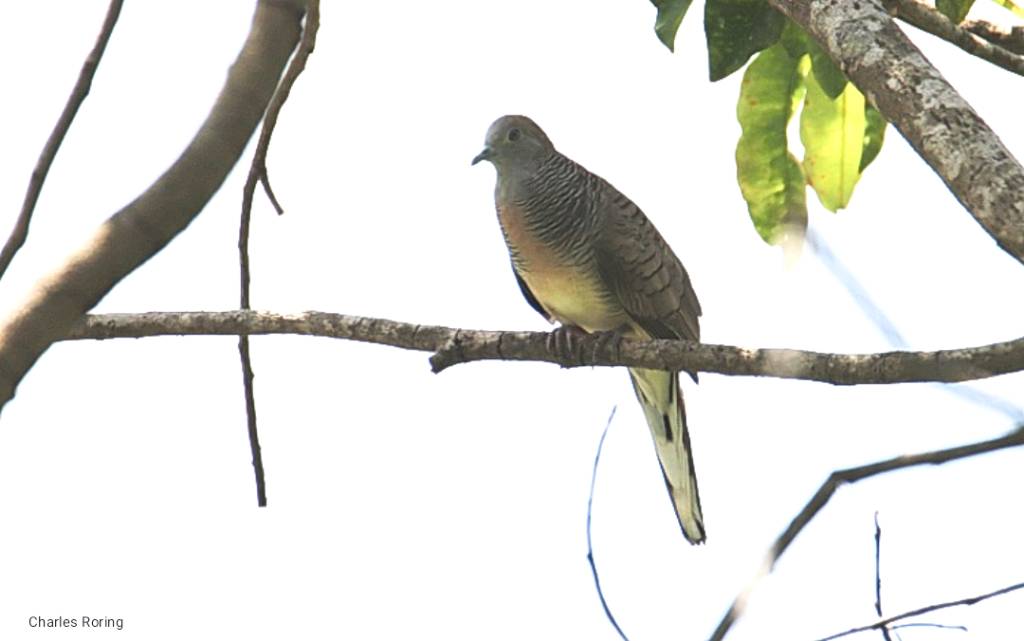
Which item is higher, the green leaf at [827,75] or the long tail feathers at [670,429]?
the green leaf at [827,75]

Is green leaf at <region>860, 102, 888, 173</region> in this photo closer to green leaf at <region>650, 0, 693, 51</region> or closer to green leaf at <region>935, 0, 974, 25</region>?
green leaf at <region>935, 0, 974, 25</region>

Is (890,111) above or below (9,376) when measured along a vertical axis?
above

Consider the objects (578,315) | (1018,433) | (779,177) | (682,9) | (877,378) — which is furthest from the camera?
(578,315)

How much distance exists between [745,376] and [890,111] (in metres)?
0.84

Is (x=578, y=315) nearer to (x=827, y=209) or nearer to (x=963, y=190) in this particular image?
(x=827, y=209)

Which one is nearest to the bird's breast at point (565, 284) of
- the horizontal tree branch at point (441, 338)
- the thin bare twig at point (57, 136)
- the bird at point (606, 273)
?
the bird at point (606, 273)

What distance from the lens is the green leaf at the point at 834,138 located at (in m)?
3.67

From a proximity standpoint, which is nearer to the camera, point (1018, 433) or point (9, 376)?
point (9, 376)

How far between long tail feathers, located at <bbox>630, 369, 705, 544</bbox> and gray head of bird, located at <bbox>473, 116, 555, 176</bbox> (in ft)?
3.25

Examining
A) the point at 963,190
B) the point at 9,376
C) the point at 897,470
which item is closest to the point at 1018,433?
the point at 897,470

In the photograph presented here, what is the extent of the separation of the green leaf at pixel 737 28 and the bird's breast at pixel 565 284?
1.75 m

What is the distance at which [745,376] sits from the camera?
2.81 metres

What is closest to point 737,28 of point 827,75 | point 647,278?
point 827,75

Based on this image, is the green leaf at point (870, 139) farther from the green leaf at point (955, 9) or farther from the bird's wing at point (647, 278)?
the bird's wing at point (647, 278)
